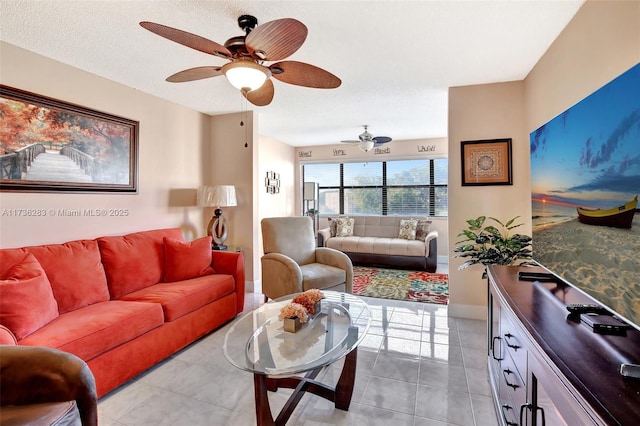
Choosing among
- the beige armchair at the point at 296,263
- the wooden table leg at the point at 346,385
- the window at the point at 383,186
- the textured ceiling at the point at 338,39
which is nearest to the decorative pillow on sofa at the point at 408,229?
the window at the point at 383,186

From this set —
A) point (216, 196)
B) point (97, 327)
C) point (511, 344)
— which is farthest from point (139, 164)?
point (511, 344)

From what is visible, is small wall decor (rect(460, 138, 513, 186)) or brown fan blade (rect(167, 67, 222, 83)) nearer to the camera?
brown fan blade (rect(167, 67, 222, 83))

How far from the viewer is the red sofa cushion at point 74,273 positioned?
6.70 feet

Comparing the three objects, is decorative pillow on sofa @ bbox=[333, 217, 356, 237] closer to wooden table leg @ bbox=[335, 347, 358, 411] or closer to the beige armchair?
the beige armchair

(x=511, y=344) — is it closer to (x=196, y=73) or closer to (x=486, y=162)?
(x=486, y=162)

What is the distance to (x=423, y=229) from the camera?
5352 millimetres

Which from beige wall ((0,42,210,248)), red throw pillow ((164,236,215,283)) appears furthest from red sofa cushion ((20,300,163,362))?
beige wall ((0,42,210,248))

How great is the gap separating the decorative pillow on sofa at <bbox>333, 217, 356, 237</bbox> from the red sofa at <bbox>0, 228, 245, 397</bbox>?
3158 millimetres

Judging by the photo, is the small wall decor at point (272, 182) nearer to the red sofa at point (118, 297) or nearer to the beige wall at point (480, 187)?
the red sofa at point (118, 297)

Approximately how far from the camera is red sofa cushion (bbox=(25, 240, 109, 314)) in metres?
2.04

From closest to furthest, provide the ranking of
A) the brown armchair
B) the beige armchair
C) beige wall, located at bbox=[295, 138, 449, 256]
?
the brown armchair, the beige armchair, beige wall, located at bbox=[295, 138, 449, 256]

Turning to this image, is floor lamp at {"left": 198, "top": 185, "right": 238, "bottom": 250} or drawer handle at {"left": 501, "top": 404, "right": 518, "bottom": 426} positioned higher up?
floor lamp at {"left": 198, "top": 185, "right": 238, "bottom": 250}

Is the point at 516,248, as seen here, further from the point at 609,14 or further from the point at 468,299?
the point at 609,14

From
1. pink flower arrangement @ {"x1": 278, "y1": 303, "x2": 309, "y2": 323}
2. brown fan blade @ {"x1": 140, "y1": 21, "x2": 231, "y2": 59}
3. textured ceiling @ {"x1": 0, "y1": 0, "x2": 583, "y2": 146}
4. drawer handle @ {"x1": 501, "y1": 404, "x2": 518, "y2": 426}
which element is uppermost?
textured ceiling @ {"x1": 0, "y1": 0, "x2": 583, "y2": 146}
